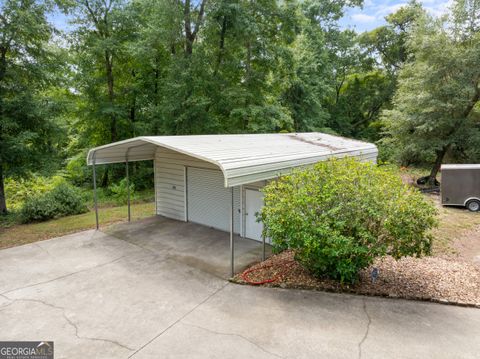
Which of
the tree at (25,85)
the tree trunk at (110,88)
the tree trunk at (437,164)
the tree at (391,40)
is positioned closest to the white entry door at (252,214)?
the tree at (25,85)

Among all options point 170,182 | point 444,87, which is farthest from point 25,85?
point 444,87

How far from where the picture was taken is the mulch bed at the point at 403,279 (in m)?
5.55

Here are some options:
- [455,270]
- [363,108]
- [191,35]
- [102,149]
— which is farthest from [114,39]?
[363,108]

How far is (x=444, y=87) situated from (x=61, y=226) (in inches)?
696

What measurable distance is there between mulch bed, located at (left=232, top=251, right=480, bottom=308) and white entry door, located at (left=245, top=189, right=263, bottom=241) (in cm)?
156

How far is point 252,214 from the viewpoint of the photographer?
8.60 metres

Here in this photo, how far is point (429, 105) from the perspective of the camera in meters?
14.7

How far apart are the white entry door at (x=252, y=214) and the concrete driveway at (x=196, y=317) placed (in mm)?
1468

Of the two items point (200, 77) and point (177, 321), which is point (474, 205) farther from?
point (200, 77)

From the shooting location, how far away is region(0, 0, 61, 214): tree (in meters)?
9.97

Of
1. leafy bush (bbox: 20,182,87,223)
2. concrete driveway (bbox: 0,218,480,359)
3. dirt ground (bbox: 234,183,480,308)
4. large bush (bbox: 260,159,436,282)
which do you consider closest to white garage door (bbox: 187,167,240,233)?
concrete driveway (bbox: 0,218,480,359)

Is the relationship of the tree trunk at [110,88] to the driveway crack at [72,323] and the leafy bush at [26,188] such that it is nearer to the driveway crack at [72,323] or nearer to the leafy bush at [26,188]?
the leafy bush at [26,188]

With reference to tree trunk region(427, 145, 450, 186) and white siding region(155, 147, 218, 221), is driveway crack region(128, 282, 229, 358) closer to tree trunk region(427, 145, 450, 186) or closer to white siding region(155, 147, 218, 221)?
white siding region(155, 147, 218, 221)

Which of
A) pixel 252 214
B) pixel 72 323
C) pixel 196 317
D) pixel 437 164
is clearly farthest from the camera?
pixel 437 164
